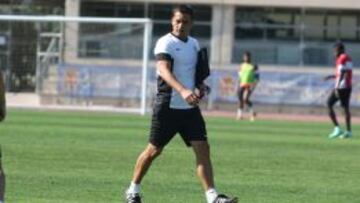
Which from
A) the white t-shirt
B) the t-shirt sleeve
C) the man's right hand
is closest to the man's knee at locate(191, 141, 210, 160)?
the white t-shirt

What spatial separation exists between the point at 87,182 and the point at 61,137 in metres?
7.77

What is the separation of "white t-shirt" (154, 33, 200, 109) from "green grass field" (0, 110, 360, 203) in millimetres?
1305

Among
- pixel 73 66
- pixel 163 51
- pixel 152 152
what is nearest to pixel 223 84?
pixel 73 66

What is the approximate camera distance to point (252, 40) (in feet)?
161

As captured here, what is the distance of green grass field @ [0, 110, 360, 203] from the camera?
12.1 metres

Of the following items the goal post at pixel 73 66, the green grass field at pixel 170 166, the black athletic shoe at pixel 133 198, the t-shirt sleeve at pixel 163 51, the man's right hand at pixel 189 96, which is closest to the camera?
the man's right hand at pixel 189 96

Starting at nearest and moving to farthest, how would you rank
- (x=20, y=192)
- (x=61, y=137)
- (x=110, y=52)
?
(x=20, y=192)
(x=61, y=137)
(x=110, y=52)

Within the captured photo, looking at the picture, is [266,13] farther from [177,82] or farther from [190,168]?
[177,82]

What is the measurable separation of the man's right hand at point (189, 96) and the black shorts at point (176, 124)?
0.57 metres

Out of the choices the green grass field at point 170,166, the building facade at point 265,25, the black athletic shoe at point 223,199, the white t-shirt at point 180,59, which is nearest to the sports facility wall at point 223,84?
the building facade at point 265,25

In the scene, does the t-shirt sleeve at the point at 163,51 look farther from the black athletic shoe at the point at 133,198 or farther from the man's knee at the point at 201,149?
the black athletic shoe at the point at 133,198

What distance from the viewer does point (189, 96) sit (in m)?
10.2

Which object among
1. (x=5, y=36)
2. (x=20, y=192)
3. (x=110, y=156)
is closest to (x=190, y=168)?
(x=110, y=156)

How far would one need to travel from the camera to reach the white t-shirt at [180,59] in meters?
10.7
